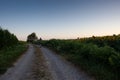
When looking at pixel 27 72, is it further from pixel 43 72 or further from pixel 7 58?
pixel 7 58

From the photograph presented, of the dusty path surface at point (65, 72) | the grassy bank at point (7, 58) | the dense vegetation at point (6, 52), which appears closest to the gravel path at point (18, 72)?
the grassy bank at point (7, 58)

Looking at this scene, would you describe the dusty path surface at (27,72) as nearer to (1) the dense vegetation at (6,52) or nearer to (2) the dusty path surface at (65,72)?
(2) the dusty path surface at (65,72)

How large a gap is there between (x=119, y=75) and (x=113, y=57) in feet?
5.62

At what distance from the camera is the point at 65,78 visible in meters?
12.5

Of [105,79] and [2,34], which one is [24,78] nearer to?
[105,79]

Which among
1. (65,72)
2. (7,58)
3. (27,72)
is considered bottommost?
(65,72)

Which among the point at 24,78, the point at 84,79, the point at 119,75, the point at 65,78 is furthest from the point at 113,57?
the point at 24,78

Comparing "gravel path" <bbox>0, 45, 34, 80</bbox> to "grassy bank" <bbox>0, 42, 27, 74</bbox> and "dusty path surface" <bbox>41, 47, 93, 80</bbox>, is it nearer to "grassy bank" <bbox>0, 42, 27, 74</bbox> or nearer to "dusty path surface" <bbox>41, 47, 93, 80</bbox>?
"grassy bank" <bbox>0, 42, 27, 74</bbox>

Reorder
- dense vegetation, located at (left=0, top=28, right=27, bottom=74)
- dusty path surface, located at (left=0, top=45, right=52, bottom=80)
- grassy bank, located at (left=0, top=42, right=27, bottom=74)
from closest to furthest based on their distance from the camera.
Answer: dusty path surface, located at (left=0, top=45, right=52, bottom=80), grassy bank, located at (left=0, top=42, right=27, bottom=74), dense vegetation, located at (left=0, top=28, right=27, bottom=74)

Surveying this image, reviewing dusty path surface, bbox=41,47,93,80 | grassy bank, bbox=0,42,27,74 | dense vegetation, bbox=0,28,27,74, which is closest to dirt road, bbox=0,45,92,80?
dusty path surface, bbox=41,47,93,80

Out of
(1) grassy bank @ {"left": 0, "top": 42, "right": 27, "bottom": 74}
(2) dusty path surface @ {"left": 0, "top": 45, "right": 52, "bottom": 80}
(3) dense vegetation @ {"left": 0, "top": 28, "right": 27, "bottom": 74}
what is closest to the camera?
(2) dusty path surface @ {"left": 0, "top": 45, "right": 52, "bottom": 80}

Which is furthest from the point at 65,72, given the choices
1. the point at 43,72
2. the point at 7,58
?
the point at 7,58

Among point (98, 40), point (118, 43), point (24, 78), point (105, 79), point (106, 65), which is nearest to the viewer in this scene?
point (105, 79)

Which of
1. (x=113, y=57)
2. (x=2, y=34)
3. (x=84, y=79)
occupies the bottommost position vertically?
(x=84, y=79)
